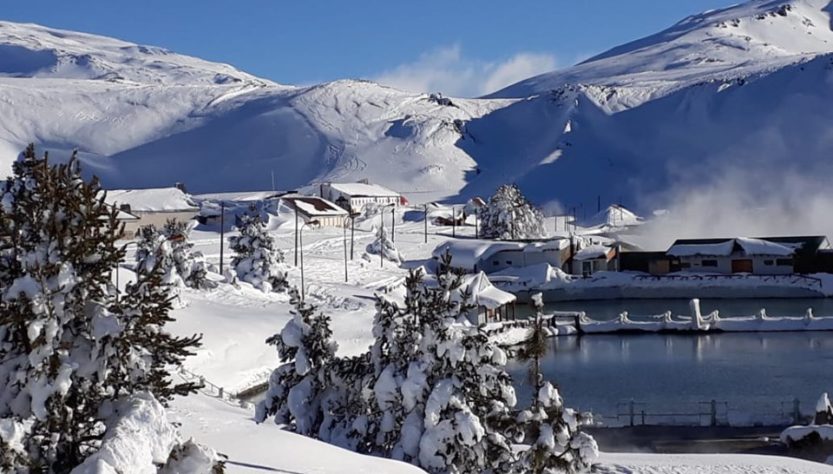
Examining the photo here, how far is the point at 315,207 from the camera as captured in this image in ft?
273

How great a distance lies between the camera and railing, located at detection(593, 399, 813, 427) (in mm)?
23234

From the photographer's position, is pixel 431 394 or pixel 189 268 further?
pixel 189 268

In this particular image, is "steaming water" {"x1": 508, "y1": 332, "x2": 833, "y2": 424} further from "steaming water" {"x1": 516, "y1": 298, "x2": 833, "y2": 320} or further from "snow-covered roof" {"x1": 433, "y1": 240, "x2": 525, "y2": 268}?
"snow-covered roof" {"x1": 433, "y1": 240, "x2": 525, "y2": 268}

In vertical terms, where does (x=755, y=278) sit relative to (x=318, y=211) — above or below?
below

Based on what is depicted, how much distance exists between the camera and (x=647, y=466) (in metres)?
16.8

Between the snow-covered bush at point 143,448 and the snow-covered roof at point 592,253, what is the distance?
54.0 metres

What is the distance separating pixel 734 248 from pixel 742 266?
112cm

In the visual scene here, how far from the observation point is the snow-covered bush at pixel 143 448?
6945 mm

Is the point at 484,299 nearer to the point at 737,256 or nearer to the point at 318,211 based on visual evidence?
the point at 737,256

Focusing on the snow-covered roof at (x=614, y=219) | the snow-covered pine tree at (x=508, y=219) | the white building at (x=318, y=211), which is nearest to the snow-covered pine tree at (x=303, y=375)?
the snow-covered pine tree at (x=508, y=219)

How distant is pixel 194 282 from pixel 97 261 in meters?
31.7

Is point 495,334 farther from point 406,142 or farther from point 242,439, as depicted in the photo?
point 406,142

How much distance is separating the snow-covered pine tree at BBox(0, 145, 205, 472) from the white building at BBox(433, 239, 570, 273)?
51067mm

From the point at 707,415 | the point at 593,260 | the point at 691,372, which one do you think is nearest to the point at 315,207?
the point at 593,260
